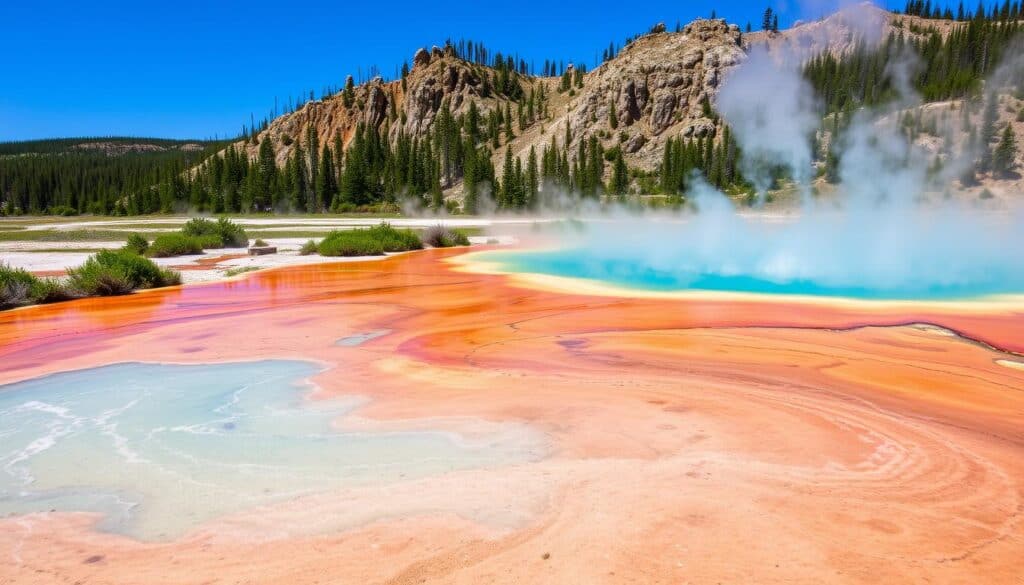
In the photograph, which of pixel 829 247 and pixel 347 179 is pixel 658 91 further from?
pixel 829 247

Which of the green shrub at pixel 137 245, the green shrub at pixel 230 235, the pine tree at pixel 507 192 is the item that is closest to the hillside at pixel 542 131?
the pine tree at pixel 507 192

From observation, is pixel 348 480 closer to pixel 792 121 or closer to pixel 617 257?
pixel 617 257

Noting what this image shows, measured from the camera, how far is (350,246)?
2031 centimetres

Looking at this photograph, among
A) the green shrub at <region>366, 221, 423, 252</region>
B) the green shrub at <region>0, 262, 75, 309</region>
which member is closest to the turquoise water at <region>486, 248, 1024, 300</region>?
the green shrub at <region>366, 221, 423, 252</region>

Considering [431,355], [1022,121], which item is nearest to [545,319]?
[431,355]

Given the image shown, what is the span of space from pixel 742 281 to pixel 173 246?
17.2 meters

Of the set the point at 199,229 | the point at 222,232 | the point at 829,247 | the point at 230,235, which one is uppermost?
the point at 199,229

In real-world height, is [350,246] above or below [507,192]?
below

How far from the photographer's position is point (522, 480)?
3.83 m

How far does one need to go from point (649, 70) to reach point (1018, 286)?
83.3 metres

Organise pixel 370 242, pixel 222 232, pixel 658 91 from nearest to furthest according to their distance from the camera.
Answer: pixel 370 242, pixel 222 232, pixel 658 91

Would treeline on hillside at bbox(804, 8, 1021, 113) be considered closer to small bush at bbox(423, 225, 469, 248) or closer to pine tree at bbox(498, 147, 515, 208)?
pine tree at bbox(498, 147, 515, 208)

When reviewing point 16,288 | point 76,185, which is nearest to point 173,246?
point 16,288

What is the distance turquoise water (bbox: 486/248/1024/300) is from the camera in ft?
36.5
